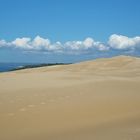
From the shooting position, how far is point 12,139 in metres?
7.09

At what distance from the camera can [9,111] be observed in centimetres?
924

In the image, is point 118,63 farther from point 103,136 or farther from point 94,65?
point 103,136

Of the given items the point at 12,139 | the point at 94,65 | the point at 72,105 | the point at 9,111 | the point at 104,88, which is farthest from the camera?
A: the point at 94,65

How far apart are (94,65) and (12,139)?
26.6 m

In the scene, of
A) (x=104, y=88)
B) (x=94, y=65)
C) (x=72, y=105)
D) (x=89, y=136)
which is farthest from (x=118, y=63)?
(x=89, y=136)

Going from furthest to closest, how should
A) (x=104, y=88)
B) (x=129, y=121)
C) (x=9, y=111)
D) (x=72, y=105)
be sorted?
(x=104, y=88), (x=72, y=105), (x=9, y=111), (x=129, y=121)

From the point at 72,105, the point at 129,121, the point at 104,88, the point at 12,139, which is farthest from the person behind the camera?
the point at 104,88

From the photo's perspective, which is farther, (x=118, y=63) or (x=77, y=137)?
(x=118, y=63)

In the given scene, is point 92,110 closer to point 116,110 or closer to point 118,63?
point 116,110

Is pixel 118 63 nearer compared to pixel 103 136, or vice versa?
pixel 103 136

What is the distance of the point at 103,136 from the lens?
7164mm

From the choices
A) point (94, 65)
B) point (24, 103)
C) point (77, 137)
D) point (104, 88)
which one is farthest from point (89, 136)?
point (94, 65)

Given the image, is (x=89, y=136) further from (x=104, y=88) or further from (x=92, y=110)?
(x=104, y=88)

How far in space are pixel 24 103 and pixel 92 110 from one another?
2149 mm
